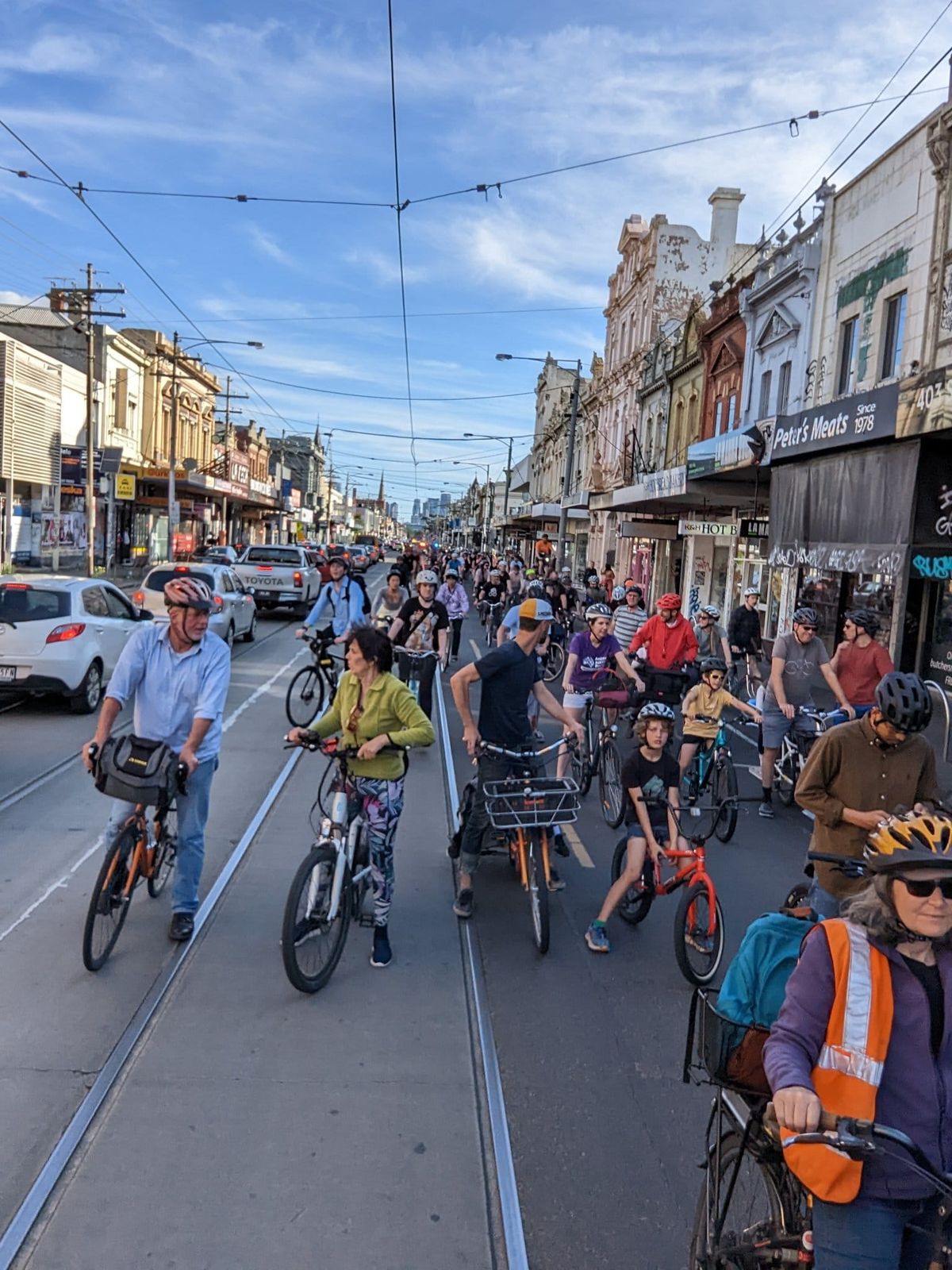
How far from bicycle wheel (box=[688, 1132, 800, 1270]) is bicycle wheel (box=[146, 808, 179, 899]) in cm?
358

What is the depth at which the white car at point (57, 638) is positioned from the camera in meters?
11.2

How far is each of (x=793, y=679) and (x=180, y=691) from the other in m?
5.80

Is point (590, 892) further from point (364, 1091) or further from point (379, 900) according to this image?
point (364, 1091)

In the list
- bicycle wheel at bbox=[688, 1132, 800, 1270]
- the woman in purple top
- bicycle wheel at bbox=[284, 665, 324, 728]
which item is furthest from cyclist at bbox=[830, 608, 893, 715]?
bicycle wheel at bbox=[688, 1132, 800, 1270]

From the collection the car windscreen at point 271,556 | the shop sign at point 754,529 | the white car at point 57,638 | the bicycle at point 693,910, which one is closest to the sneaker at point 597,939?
the bicycle at point 693,910

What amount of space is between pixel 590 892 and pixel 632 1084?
2556 mm

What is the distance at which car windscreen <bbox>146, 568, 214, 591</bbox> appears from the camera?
735 inches

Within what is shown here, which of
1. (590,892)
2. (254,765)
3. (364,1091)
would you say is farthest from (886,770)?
(254,765)

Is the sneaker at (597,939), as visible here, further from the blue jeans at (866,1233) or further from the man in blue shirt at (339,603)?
the man in blue shirt at (339,603)

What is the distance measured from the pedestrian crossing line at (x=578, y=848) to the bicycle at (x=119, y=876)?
3.22m

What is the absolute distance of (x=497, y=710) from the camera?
637 centimetres

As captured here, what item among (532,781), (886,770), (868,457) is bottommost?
(532,781)

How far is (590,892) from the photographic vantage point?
7012mm

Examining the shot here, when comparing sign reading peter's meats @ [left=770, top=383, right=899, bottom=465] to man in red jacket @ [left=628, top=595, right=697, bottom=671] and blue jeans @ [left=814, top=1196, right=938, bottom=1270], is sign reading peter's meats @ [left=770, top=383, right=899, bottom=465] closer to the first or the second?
man in red jacket @ [left=628, top=595, right=697, bottom=671]
